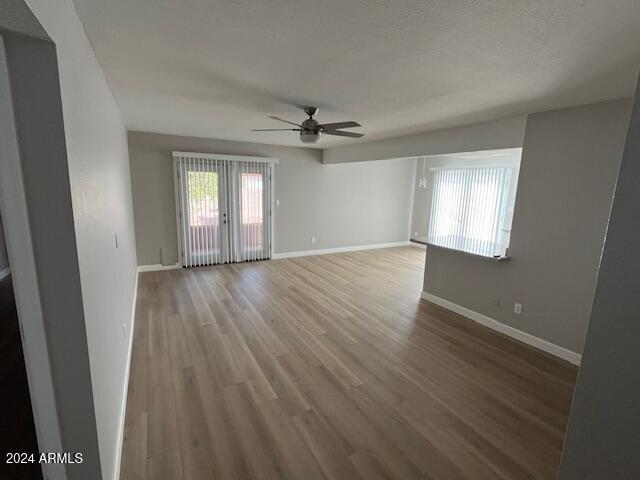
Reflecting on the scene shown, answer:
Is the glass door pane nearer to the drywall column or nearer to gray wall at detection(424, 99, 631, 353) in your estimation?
gray wall at detection(424, 99, 631, 353)

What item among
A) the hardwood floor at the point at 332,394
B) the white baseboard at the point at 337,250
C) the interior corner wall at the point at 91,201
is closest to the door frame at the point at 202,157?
the white baseboard at the point at 337,250

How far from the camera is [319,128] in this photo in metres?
3.04

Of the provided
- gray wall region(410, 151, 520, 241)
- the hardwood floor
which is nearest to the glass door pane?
the hardwood floor

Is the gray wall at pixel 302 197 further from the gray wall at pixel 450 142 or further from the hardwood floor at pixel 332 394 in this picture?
the hardwood floor at pixel 332 394

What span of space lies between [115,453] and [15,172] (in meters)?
1.56

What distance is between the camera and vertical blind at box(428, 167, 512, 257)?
6043 millimetres

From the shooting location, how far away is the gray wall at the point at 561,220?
2684mm

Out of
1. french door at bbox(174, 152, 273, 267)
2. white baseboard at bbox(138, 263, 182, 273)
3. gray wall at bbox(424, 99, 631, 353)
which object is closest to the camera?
gray wall at bbox(424, 99, 631, 353)

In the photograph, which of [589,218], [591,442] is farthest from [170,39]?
[589,218]

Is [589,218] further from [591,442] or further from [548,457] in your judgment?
[591,442]

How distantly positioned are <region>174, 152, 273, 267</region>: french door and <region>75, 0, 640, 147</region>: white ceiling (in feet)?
7.78

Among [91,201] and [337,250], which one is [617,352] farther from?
[337,250]

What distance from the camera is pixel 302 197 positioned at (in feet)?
22.1

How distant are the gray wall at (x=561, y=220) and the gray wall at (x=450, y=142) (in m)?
0.20
